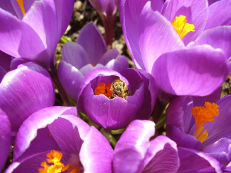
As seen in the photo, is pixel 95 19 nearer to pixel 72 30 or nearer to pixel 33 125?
pixel 72 30

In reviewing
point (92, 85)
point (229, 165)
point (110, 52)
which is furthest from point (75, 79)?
point (229, 165)

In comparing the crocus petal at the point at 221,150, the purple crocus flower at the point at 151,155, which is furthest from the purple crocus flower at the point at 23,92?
the crocus petal at the point at 221,150

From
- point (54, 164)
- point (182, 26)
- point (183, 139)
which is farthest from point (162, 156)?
point (182, 26)

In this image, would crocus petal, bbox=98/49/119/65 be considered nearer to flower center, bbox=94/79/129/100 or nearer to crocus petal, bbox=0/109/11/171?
flower center, bbox=94/79/129/100

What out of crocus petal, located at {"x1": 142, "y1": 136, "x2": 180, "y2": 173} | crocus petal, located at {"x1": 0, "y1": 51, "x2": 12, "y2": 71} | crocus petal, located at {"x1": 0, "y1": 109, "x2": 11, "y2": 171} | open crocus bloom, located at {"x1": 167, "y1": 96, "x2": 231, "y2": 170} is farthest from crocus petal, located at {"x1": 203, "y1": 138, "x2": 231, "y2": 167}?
crocus petal, located at {"x1": 0, "y1": 51, "x2": 12, "y2": 71}

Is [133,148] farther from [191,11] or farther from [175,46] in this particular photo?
[191,11]

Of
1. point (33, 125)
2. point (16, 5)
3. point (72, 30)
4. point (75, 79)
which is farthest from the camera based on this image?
point (72, 30)

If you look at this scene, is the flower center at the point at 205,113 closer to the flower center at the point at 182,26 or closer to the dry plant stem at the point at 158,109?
the dry plant stem at the point at 158,109
